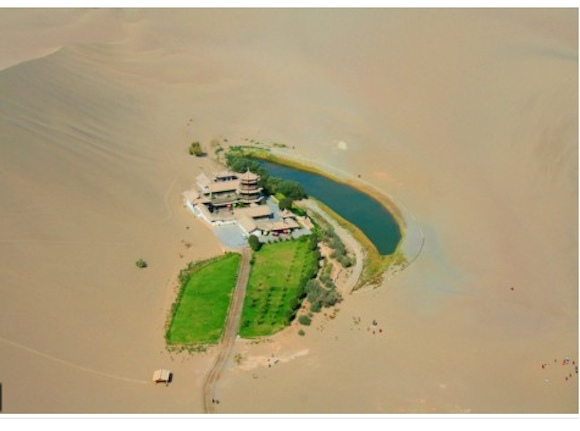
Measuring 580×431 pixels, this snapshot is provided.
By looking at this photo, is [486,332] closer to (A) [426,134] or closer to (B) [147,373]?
(B) [147,373]

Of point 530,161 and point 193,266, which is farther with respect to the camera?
point 530,161

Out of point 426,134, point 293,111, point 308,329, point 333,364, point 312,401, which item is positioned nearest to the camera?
point 312,401

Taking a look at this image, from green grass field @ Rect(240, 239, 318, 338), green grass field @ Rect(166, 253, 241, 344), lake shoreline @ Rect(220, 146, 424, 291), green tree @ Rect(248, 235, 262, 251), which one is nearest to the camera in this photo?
green grass field @ Rect(166, 253, 241, 344)

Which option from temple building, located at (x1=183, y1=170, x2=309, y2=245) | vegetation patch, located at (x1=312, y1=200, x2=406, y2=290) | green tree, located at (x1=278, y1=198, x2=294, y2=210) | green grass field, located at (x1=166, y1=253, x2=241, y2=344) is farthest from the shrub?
green grass field, located at (x1=166, y1=253, x2=241, y2=344)

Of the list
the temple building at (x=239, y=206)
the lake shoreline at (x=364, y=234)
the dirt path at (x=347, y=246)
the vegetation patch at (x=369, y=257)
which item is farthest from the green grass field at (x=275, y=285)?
the lake shoreline at (x=364, y=234)

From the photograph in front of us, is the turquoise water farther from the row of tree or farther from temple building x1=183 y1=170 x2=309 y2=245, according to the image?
temple building x1=183 y1=170 x2=309 y2=245

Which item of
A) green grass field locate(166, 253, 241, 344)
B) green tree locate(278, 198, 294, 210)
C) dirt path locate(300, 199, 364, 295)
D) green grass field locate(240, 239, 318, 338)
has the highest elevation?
green tree locate(278, 198, 294, 210)

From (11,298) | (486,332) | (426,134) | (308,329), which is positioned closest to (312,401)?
(308,329)
